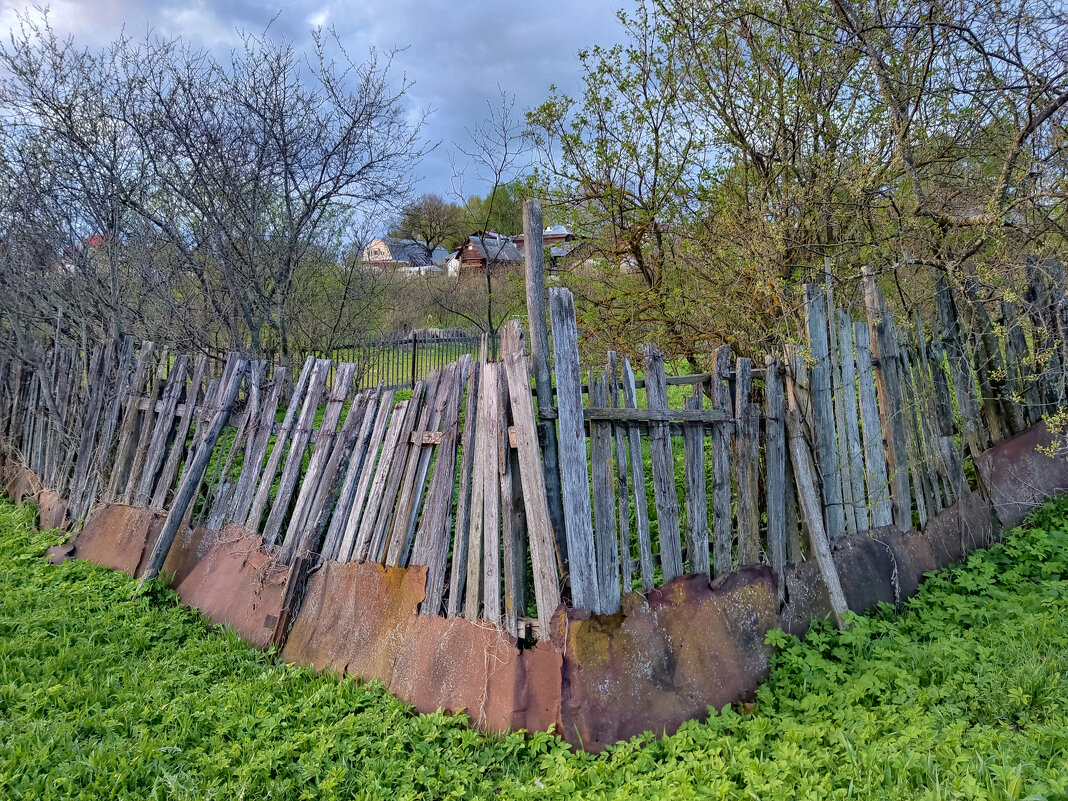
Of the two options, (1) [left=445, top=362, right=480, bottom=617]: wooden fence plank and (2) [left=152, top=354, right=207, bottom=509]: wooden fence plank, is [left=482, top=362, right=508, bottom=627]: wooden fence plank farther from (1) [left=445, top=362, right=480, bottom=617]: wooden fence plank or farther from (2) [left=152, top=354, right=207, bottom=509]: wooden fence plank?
(2) [left=152, top=354, right=207, bottom=509]: wooden fence plank

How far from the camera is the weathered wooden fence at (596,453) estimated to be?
10.9 feet

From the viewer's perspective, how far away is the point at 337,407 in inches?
175

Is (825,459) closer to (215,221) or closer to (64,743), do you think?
A: (64,743)

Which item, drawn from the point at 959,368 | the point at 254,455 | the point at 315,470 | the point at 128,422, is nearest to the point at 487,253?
the point at 128,422

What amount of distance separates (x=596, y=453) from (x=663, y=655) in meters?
1.11

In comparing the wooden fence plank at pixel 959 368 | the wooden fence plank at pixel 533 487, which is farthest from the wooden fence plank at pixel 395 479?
the wooden fence plank at pixel 959 368

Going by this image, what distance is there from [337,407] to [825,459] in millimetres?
3360

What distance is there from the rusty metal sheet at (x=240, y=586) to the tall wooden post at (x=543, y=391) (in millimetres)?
2114

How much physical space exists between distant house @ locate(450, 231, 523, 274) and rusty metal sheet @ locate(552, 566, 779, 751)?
7745 millimetres

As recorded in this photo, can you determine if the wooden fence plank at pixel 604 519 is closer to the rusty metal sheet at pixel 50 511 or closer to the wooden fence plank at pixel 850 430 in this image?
the wooden fence plank at pixel 850 430

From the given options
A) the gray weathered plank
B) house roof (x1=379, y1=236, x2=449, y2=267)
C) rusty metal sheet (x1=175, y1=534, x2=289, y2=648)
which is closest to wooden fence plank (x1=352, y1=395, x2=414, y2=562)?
rusty metal sheet (x1=175, y1=534, x2=289, y2=648)

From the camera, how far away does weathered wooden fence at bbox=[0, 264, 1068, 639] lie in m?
3.33

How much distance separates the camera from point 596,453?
338 centimetres

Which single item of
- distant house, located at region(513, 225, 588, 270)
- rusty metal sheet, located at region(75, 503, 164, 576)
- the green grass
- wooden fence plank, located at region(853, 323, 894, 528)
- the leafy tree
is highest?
the leafy tree
